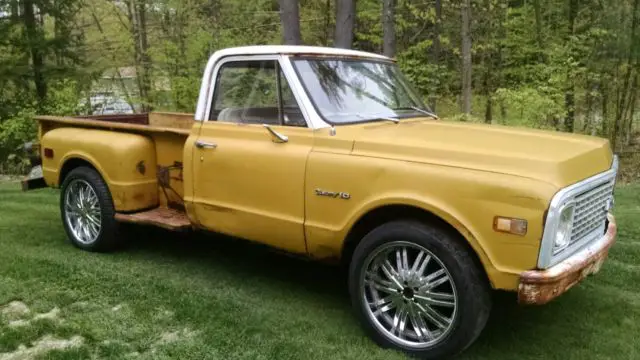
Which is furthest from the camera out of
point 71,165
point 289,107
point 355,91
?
point 71,165

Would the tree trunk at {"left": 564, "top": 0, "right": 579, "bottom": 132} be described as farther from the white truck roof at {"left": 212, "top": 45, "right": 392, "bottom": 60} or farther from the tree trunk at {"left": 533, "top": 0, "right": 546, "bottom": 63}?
the white truck roof at {"left": 212, "top": 45, "right": 392, "bottom": 60}

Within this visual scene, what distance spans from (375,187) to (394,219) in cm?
27

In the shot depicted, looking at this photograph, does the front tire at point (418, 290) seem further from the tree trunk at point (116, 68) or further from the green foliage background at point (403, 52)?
the tree trunk at point (116, 68)

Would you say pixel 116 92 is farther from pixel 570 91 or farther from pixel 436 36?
pixel 570 91

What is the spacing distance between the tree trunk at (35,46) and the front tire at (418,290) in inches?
529

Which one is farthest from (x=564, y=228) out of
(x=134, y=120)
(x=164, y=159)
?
(x=134, y=120)

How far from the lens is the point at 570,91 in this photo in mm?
14547

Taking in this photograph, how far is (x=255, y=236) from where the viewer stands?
14.7ft

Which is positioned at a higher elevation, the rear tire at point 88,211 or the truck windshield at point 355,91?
the truck windshield at point 355,91

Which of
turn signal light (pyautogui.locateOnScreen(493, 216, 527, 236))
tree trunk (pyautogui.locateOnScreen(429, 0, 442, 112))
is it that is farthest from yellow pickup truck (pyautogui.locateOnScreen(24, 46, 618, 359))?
tree trunk (pyautogui.locateOnScreen(429, 0, 442, 112))

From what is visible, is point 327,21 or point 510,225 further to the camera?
point 327,21

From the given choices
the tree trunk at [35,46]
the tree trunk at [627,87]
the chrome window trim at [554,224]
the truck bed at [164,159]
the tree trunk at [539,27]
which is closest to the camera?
the chrome window trim at [554,224]

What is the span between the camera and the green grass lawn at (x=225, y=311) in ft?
12.3

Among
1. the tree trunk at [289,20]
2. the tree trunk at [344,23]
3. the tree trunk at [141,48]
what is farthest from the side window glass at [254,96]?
the tree trunk at [141,48]
